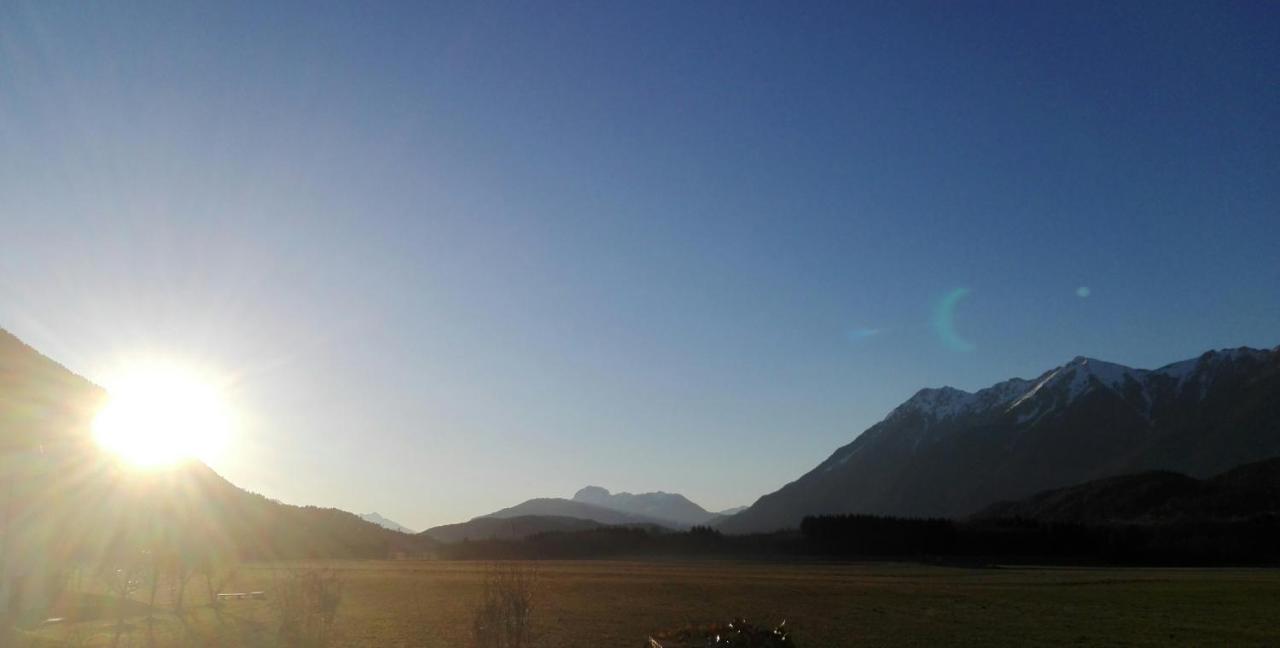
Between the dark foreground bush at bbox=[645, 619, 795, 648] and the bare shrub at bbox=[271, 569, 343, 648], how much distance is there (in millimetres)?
9806

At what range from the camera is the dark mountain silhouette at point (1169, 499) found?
14038 cm

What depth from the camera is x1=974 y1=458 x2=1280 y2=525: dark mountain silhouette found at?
140 meters

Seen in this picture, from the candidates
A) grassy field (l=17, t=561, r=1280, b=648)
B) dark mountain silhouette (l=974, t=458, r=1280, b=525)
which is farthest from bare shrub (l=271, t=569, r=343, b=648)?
dark mountain silhouette (l=974, t=458, r=1280, b=525)

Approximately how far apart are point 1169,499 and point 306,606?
6713 inches

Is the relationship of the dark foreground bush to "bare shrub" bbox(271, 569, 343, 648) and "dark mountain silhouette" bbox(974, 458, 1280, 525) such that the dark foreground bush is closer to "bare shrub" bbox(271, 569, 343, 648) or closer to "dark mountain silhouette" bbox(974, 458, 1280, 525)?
"bare shrub" bbox(271, 569, 343, 648)

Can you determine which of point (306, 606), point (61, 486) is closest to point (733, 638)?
A: point (306, 606)

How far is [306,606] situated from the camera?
23547mm

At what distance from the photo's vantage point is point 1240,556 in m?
106

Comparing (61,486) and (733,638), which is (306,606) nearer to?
(61,486)

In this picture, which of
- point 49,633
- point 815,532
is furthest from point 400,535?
point 49,633

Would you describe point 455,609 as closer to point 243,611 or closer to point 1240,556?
point 243,611

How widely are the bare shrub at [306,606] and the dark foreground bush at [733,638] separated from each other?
32.2 ft

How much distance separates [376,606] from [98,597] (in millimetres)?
11209

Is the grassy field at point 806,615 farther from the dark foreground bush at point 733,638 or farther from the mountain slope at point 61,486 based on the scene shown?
the dark foreground bush at point 733,638
